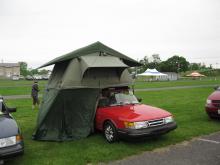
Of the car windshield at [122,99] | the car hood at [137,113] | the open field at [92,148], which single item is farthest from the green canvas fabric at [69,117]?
the car hood at [137,113]

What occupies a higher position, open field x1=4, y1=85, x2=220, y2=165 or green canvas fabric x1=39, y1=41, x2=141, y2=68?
green canvas fabric x1=39, y1=41, x2=141, y2=68

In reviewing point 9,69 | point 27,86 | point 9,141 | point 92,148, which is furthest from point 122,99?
point 9,69

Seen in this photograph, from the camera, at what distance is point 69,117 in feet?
26.3

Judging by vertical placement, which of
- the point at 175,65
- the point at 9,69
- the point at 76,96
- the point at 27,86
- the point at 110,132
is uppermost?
the point at 9,69

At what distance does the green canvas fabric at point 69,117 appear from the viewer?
786 centimetres

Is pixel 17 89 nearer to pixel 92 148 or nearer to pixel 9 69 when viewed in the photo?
pixel 92 148

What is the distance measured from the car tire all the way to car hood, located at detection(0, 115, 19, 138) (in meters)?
2.64

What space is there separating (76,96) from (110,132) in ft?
5.30

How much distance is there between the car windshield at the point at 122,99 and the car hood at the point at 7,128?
3.26 meters

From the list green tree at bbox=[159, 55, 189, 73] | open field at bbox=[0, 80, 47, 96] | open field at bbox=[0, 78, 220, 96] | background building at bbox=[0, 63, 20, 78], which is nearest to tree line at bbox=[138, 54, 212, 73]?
green tree at bbox=[159, 55, 189, 73]

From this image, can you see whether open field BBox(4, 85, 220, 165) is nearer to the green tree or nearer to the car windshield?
the car windshield

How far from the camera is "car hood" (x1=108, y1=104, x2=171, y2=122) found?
6.82 m

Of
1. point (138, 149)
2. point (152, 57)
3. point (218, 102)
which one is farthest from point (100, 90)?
point (152, 57)

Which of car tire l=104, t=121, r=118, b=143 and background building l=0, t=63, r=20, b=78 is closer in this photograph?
car tire l=104, t=121, r=118, b=143
